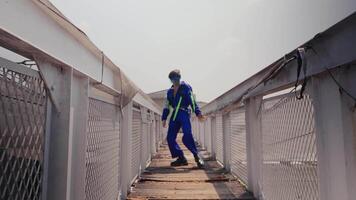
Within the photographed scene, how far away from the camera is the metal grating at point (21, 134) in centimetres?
103

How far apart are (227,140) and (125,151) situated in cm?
205

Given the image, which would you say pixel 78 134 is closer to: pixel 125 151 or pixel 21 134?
pixel 21 134

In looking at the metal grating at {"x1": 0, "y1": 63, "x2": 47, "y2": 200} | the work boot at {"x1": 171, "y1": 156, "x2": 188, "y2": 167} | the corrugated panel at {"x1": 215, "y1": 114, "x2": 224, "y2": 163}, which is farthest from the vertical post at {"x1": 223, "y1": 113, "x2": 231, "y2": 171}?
the metal grating at {"x1": 0, "y1": 63, "x2": 47, "y2": 200}

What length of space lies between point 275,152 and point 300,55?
113 centimetres

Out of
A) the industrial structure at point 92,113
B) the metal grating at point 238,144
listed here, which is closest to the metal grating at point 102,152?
the industrial structure at point 92,113

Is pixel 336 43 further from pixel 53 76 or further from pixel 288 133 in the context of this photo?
pixel 53 76

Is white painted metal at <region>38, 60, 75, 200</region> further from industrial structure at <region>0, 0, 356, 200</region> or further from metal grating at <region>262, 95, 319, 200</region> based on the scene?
metal grating at <region>262, 95, 319, 200</region>

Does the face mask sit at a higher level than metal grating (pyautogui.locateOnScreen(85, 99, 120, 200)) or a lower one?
higher

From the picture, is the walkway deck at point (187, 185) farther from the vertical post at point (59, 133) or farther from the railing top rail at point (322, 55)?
the vertical post at point (59, 133)

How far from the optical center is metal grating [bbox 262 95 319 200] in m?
1.77

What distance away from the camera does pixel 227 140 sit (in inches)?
187

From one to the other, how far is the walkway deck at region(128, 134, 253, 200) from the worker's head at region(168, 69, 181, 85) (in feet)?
4.97

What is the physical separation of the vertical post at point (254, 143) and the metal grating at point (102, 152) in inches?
52.5

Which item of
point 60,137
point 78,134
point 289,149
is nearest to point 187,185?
point 289,149
